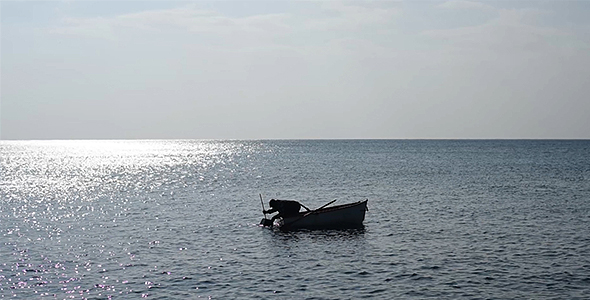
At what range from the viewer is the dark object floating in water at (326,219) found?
45938mm

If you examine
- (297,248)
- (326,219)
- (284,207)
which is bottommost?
(297,248)

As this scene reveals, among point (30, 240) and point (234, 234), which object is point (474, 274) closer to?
point (234, 234)

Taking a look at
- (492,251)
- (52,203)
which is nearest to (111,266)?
(492,251)

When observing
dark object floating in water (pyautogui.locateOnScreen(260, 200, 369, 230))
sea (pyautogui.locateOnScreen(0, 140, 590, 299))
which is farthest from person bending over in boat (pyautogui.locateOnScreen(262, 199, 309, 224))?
sea (pyautogui.locateOnScreen(0, 140, 590, 299))

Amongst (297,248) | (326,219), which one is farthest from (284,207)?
(297,248)

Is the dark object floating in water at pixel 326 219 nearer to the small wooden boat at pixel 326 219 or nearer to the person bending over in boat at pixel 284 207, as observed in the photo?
the small wooden boat at pixel 326 219

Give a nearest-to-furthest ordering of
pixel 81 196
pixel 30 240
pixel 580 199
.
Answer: pixel 30 240 → pixel 580 199 → pixel 81 196

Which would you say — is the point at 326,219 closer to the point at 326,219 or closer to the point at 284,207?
the point at 326,219

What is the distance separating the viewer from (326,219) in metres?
46.2

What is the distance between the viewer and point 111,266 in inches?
1291

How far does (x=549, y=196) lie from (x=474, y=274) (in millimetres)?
39128

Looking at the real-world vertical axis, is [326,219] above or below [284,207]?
below

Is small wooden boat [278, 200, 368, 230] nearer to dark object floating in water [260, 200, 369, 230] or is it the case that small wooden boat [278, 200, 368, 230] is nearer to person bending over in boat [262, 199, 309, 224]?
dark object floating in water [260, 200, 369, 230]

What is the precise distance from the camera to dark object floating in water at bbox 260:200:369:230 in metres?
45.9
